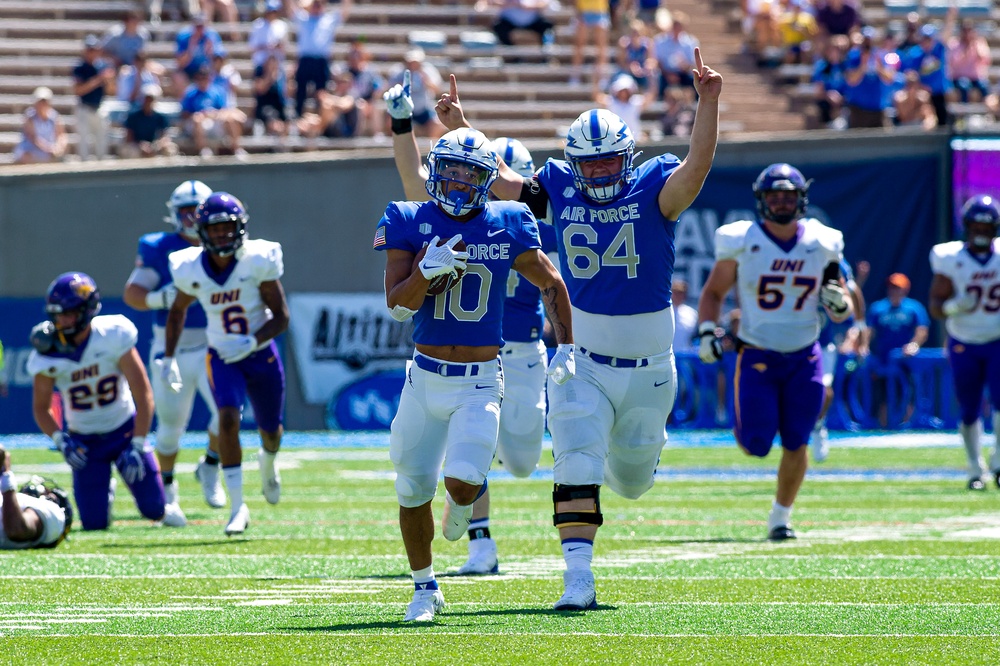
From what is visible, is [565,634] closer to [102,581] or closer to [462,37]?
[102,581]

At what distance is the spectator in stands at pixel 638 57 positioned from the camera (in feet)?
64.2

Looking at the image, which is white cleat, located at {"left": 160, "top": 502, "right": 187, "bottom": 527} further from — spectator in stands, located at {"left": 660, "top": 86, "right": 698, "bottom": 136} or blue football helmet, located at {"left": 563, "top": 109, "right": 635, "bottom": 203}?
spectator in stands, located at {"left": 660, "top": 86, "right": 698, "bottom": 136}

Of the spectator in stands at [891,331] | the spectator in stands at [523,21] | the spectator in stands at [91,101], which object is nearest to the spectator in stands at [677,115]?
→ the spectator in stands at [523,21]

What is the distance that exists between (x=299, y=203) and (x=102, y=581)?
11.1 m

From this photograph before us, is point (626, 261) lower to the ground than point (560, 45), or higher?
lower

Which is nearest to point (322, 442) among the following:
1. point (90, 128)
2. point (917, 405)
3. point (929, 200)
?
point (90, 128)

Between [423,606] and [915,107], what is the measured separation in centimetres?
1437

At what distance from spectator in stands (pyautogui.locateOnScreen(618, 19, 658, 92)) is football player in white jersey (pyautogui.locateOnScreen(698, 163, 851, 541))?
10882 millimetres

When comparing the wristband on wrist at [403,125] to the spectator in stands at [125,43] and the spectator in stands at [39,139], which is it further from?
the spectator in stands at [125,43]

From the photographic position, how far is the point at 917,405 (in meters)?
16.4

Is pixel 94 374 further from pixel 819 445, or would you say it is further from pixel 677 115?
pixel 677 115

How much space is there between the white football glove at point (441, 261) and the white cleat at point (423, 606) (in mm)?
1137

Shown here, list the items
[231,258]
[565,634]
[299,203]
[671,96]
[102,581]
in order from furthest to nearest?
[671,96]
[299,203]
[231,258]
[102,581]
[565,634]

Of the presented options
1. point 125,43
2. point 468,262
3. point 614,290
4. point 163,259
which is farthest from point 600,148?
point 125,43
